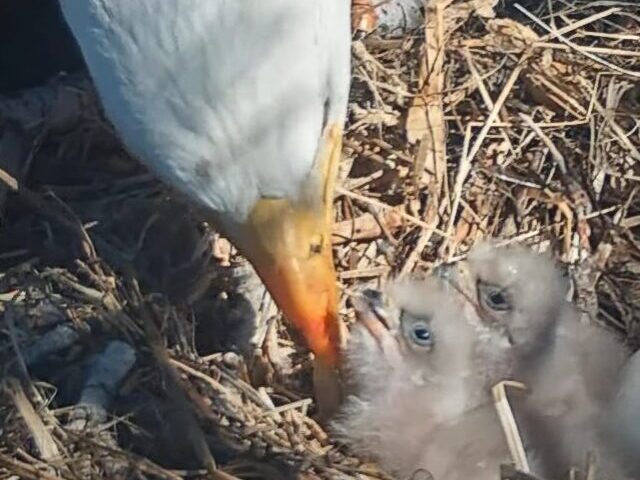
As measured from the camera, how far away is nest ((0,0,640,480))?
2.26 m

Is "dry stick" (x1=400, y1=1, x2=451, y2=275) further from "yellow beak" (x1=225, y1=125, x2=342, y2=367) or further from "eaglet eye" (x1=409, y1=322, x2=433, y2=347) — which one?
"yellow beak" (x1=225, y1=125, x2=342, y2=367)

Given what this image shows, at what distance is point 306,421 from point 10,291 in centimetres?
53

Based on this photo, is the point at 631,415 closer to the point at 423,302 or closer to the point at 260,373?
the point at 423,302

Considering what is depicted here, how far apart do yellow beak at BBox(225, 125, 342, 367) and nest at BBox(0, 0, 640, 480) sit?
236 mm

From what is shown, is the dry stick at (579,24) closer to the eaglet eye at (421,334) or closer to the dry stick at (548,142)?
the dry stick at (548,142)

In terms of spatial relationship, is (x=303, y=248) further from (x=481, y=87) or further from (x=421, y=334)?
(x=481, y=87)

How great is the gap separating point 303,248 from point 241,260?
1.76ft

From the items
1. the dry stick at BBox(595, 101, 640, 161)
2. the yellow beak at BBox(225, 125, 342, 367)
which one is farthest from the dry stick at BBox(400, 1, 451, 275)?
the yellow beak at BBox(225, 125, 342, 367)

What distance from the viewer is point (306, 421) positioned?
2.33 meters

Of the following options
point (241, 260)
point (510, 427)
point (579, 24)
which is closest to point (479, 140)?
point (579, 24)

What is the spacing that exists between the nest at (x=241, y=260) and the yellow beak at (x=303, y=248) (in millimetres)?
236

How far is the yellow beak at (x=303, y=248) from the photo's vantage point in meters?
1.93

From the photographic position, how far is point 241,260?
99.0 inches

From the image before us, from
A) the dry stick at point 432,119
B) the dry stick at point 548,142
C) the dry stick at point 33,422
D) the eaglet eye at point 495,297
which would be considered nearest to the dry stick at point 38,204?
the dry stick at point 33,422
